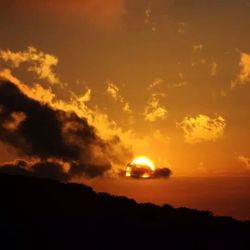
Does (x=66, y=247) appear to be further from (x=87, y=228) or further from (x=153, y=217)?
(x=153, y=217)

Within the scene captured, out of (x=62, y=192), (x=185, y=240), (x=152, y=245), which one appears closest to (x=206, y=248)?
(x=185, y=240)

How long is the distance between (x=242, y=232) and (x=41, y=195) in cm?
6068

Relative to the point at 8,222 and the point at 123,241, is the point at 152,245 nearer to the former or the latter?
the point at 123,241

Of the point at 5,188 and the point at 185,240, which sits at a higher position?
the point at 5,188

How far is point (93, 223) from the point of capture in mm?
115250

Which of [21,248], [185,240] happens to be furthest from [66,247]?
[185,240]

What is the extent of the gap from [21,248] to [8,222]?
12.9 metres

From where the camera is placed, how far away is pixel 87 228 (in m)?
109

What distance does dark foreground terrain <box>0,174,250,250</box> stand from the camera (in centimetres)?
9700

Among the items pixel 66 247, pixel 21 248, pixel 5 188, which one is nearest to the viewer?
pixel 21 248

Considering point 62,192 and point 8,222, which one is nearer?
point 8,222

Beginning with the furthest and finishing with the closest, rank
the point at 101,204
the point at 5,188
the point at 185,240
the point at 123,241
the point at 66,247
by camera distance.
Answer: the point at 101,204, the point at 5,188, the point at 185,240, the point at 123,241, the point at 66,247

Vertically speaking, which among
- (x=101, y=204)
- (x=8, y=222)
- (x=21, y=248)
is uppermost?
(x=101, y=204)

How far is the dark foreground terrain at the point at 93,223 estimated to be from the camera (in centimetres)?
9700
